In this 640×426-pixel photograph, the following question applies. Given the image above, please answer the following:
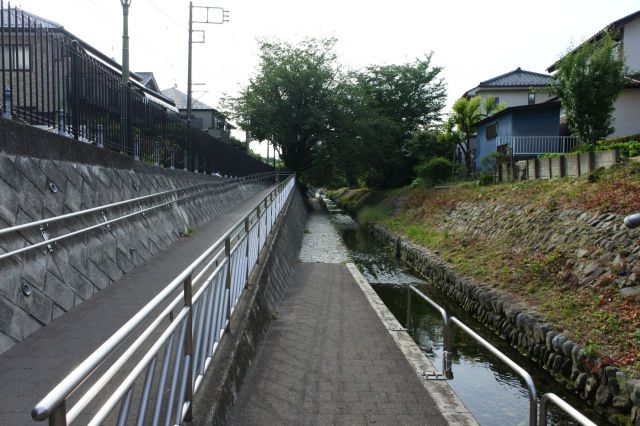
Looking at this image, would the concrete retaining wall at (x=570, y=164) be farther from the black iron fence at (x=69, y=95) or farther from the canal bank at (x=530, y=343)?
the black iron fence at (x=69, y=95)

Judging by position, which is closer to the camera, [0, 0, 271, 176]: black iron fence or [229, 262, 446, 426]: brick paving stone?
[229, 262, 446, 426]: brick paving stone

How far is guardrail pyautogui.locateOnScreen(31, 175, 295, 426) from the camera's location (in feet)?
5.60

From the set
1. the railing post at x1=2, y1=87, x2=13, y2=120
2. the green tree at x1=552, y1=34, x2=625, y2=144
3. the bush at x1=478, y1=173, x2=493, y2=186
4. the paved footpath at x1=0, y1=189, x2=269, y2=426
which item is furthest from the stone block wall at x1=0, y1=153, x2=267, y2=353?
the green tree at x1=552, y1=34, x2=625, y2=144

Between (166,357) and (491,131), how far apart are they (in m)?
29.5

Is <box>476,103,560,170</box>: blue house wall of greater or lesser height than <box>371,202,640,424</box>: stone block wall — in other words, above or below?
above

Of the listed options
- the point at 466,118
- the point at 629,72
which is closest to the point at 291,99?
the point at 466,118

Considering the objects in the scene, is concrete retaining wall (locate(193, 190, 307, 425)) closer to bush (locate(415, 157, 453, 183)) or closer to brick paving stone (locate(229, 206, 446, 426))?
brick paving stone (locate(229, 206, 446, 426))

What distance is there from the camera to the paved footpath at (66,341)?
3.50 m

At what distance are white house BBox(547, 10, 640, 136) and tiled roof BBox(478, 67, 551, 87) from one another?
53.9ft

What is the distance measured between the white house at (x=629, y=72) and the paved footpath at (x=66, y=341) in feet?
66.5

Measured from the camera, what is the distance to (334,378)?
5.47 m

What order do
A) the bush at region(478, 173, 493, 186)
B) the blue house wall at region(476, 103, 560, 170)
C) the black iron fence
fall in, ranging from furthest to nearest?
the blue house wall at region(476, 103, 560, 170), the bush at region(478, 173, 493, 186), the black iron fence

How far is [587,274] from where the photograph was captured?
8664 mm

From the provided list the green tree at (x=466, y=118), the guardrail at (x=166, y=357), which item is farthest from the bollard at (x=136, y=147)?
the green tree at (x=466, y=118)
